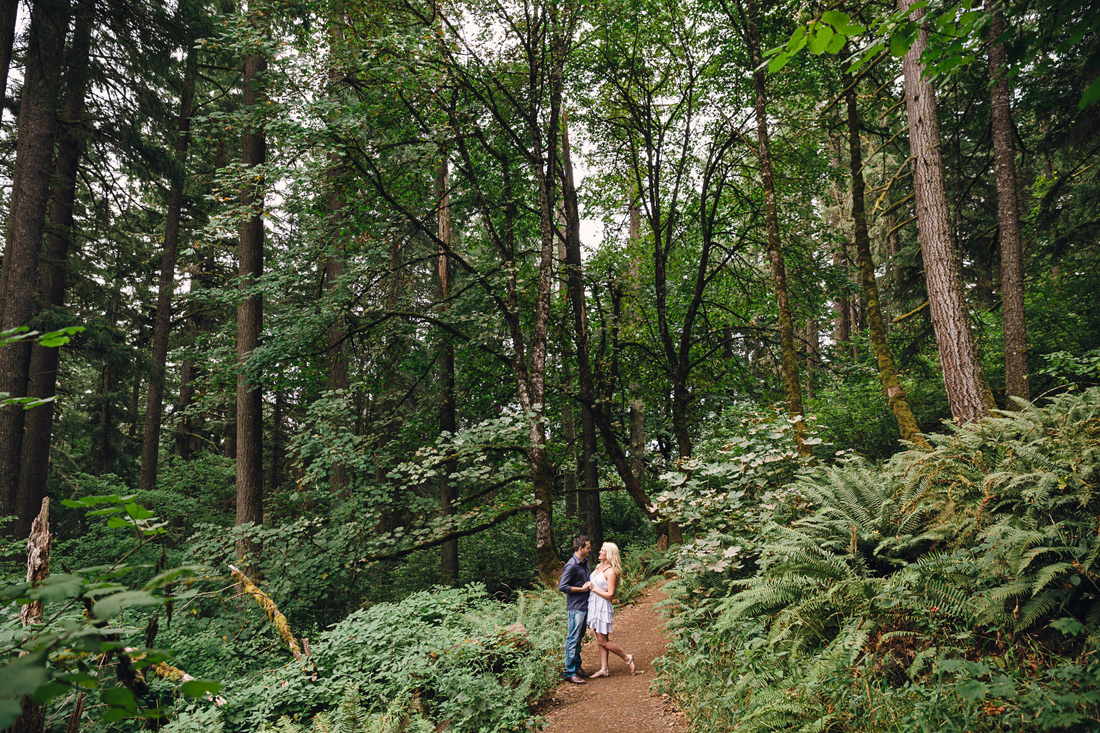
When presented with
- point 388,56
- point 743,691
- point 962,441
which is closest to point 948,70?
point 962,441

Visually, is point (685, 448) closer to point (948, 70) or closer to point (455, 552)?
point (455, 552)

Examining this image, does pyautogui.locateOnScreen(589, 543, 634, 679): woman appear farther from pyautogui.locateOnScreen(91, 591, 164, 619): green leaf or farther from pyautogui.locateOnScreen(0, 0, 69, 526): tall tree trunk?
pyautogui.locateOnScreen(0, 0, 69, 526): tall tree trunk

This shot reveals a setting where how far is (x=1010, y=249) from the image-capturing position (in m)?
9.17

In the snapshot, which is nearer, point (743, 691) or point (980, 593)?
point (980, 593)

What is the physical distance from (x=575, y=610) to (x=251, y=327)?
27.9 feet

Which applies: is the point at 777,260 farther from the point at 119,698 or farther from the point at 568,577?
the point at 119,698

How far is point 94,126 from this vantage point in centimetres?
1272

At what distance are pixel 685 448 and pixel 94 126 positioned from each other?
16.0 metres

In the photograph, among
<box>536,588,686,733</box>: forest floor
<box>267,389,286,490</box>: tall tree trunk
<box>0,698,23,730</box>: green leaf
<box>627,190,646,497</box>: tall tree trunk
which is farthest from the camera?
<box>267,389,286,490</box>: tall tree trunk

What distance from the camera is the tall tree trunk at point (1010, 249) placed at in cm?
907

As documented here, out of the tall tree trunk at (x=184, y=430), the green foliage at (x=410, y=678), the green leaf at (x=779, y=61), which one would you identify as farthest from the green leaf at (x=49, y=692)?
the tall tree trunk at (x=184, y=430)

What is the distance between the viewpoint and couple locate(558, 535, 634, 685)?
273 inches

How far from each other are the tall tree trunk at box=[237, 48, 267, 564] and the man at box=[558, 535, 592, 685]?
19.6 feet

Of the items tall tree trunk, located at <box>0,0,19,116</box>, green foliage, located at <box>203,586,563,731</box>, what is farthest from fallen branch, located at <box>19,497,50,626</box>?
tall tree trunk, located at <box>0,0,19,116</box>
